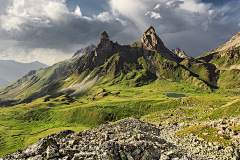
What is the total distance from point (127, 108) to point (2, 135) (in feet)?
419

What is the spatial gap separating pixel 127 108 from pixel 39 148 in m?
121

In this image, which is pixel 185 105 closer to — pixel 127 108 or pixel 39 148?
pixel 127 108

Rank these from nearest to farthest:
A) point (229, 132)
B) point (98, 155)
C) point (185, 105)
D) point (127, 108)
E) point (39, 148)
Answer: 1. point (98, 155)
2. point (39, 148)
3. point (229, 132)
4. point (185, 105)
5. point (127, 108)

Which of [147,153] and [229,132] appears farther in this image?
[229,132]

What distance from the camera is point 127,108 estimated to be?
138875 millimetres

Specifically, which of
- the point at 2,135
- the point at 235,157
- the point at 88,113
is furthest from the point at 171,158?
the point at 2,135

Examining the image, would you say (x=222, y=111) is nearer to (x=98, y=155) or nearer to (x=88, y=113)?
(x=98, y=155)

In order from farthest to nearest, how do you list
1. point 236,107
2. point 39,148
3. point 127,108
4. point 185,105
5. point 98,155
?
point 127,108
point 185,105
point 236,107
point 39,148
point 98,155

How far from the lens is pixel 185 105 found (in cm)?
10800

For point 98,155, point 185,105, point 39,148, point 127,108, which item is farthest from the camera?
point 127,108

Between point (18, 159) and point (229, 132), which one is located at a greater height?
point (18, 159)

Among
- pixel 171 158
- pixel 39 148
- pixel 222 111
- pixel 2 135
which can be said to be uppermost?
pixel 39 148

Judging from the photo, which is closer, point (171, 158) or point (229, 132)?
point (171, 158)

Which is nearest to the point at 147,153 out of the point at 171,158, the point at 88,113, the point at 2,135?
the point at 171,158
